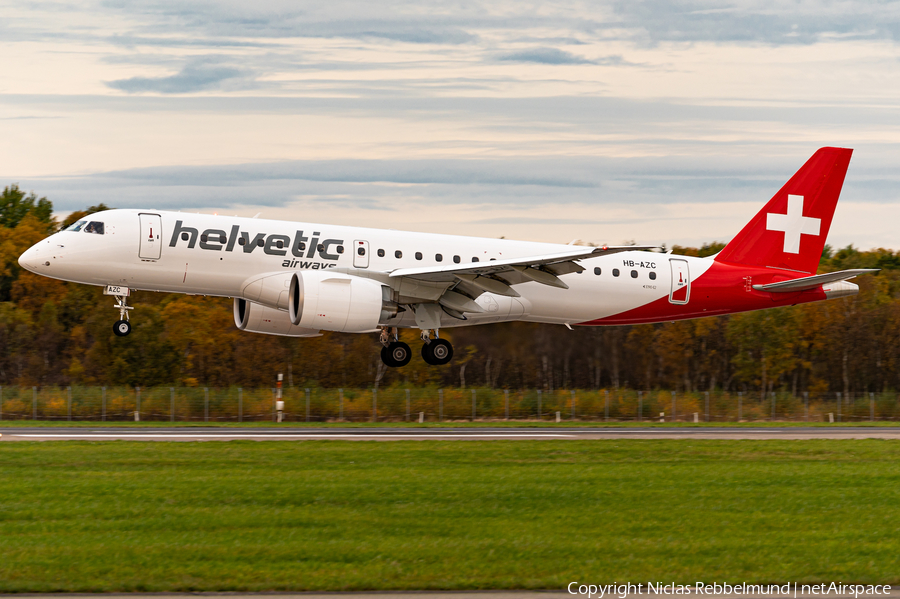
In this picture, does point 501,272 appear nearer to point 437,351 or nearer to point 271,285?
point 437,351

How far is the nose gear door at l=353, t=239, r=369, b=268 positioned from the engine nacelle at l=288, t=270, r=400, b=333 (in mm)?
1132

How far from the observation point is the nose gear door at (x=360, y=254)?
33.0 metres

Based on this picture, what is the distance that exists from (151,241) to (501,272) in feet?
35.5

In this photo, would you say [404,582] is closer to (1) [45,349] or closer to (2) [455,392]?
(2) [455,392]

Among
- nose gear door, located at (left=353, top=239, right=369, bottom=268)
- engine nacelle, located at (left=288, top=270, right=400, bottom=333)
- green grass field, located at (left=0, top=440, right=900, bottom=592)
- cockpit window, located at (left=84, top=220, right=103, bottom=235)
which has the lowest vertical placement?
green grass field, located at (left=0, top=440, right=900, bottom=592)

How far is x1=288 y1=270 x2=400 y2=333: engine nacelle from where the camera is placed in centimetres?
3084

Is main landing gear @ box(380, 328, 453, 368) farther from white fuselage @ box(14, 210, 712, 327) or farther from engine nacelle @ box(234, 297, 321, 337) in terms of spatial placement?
engine nacelle @ box(234, 297, 321, 337)

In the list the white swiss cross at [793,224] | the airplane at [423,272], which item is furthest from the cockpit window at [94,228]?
the white swiss cross at [793,224]

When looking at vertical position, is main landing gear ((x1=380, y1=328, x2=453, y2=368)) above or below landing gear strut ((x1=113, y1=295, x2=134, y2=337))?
below

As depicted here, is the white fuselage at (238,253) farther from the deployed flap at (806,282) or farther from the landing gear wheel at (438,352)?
the deployed flap at (806,282)

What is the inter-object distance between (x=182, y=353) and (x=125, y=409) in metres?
16.5

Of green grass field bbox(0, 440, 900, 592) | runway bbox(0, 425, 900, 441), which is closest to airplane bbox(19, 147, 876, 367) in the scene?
runway bbox(0, 425, 900, 441)

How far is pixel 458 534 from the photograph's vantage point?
15242mm

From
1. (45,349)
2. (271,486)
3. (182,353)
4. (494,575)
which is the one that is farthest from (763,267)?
(45,349)
